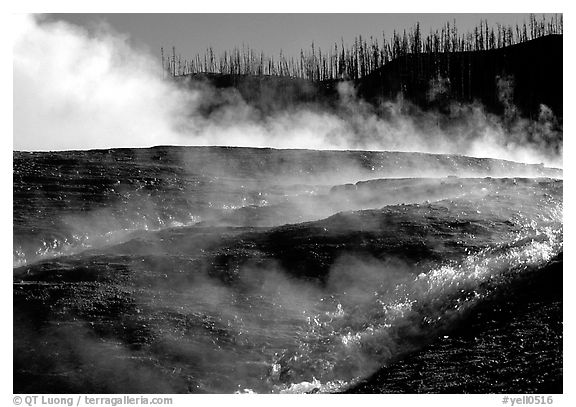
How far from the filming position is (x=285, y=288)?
32.7 feet

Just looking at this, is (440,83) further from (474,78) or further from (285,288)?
(285,288)

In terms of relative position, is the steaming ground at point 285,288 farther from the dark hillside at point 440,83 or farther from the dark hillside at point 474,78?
the dark hillside at point 474,78

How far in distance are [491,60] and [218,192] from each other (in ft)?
34.5

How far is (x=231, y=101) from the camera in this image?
23547 millimetres

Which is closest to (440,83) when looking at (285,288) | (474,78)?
(474,78)

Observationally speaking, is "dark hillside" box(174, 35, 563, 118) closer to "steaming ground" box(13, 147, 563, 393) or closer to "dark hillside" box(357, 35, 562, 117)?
"dark hillside" box(357, 35, 562, 117)

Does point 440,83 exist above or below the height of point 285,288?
above

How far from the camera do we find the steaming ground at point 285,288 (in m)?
8.60

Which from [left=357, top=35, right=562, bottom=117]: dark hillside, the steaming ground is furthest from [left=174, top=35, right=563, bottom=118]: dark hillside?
the steaming ground

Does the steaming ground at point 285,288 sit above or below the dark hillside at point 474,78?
below

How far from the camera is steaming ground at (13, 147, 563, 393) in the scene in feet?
28.2

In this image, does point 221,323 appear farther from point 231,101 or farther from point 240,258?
point 231,101

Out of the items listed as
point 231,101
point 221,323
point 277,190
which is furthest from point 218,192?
point 231,101

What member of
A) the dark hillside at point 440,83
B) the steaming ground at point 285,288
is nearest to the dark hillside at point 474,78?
the dark hillside at point 440,83
